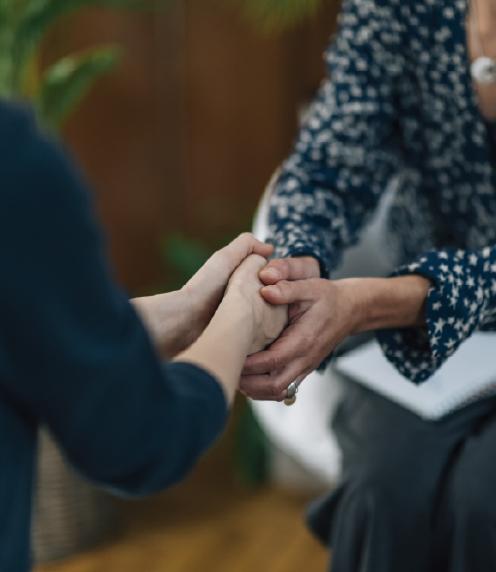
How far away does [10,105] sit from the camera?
0.63m

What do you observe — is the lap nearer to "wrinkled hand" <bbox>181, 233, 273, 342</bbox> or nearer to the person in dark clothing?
"wrinkled hand" <bbox>181, 233, 273, 342</bbox>

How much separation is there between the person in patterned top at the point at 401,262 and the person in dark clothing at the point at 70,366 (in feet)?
1.28

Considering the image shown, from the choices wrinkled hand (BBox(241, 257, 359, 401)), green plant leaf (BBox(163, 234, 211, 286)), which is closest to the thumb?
wrinkled hand (BBox(241, 257, 359, 401))

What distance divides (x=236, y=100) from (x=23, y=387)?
2.21m

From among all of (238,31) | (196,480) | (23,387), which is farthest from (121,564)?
(23,387)

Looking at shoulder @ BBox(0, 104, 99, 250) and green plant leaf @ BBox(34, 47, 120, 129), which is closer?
shoulder @ BBox(0, 104, 99, 250)

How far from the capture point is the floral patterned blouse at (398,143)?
1.40 m

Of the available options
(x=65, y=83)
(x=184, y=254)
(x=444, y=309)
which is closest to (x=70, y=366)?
(x=444, y=309)

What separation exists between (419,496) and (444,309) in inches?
9.0

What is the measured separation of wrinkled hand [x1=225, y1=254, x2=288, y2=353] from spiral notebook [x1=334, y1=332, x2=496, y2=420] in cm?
25

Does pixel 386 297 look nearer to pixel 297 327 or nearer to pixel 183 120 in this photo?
pixel 297 327

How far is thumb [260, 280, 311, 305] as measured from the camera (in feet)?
3.61

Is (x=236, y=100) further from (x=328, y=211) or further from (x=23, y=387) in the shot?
(x=23, y=387)

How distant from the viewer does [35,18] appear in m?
2.05
